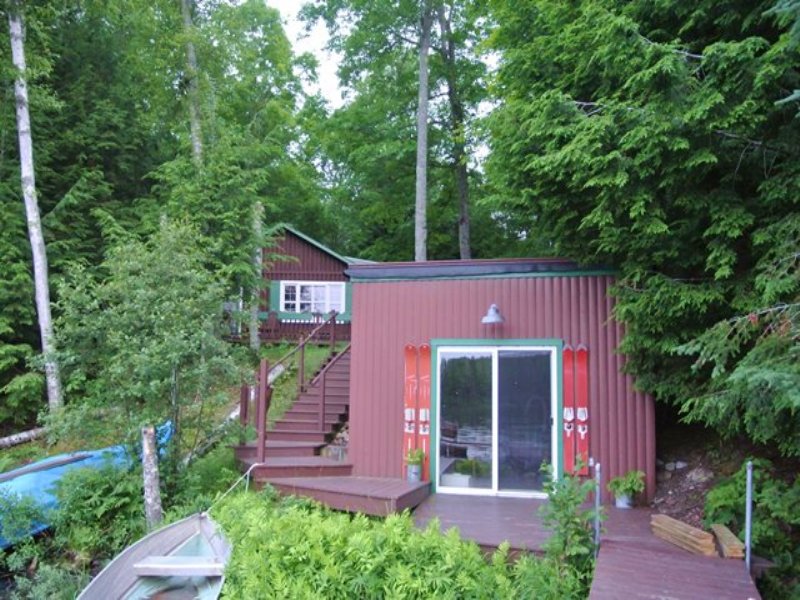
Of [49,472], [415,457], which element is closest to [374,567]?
[415,457]

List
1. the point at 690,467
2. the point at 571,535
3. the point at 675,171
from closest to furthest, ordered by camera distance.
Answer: the point at 571,535, the point at 675,171, the point at 690,467

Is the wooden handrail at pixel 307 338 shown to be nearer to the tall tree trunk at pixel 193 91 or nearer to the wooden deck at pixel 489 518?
the wooden deck at pixel 489 518

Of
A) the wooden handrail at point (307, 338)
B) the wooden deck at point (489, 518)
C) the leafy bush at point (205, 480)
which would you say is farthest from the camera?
the wooden handrail at point (307, 338)

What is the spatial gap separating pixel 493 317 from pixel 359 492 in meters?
2.50

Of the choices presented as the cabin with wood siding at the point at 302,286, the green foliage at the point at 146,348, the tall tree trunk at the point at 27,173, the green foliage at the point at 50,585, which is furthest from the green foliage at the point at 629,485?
the cabin with wood siding at the point at 302,286

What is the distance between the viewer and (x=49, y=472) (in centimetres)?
682

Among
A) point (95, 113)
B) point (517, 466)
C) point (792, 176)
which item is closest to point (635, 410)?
point (517, 466)

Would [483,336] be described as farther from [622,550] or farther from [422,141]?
[422,141]

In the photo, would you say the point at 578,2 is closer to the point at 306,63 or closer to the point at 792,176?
the point at 792,176

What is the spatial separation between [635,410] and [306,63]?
17.6 metres

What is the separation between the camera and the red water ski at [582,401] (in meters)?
6.50

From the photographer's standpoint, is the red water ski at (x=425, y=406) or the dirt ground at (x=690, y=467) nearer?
the dirt ground at (x=690, y=467)

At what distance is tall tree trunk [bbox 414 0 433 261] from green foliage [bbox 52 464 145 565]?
28.8ft

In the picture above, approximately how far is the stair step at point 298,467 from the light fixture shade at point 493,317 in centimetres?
252
